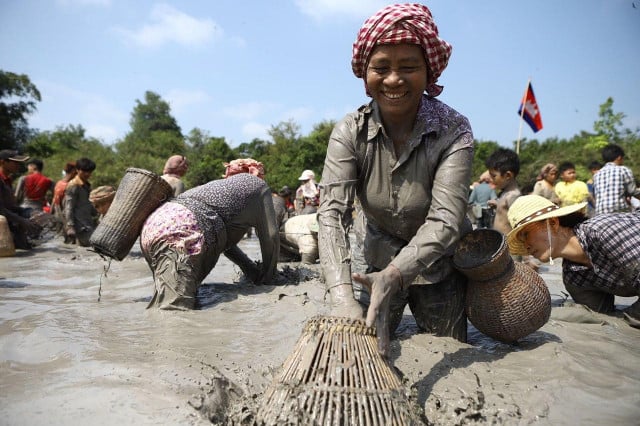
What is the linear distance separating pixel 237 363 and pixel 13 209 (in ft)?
22.2

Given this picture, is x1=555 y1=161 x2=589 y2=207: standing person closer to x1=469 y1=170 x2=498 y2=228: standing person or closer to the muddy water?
x1=469 y1=170 x2=498 y2=228: standing person

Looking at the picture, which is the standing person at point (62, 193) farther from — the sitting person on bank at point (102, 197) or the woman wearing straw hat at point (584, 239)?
the woman wearing straw hat at point (584, 239)

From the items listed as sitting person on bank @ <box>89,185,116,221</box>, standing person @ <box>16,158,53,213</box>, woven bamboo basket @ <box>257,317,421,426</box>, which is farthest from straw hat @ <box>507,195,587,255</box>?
standing person @ <box>16,158,53,213</box>

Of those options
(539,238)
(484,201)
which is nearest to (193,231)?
(539,238)

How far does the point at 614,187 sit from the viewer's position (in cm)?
633

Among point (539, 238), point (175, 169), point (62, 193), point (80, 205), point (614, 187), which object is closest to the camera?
point (539, 238)

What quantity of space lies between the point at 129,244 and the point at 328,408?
2949mm

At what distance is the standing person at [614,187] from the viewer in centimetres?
632

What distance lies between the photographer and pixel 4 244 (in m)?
6.87

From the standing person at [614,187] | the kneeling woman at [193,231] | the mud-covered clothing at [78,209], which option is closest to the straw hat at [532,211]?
the kneeling woman at [193,231]

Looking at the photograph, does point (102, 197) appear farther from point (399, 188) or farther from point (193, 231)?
point (399, 188)

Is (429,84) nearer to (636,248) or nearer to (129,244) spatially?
(636,248)

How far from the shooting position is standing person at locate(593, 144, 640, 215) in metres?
6.32

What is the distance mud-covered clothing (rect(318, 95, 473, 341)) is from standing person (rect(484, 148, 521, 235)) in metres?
3.12
